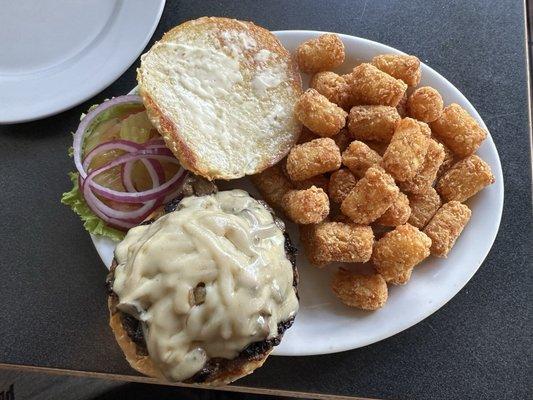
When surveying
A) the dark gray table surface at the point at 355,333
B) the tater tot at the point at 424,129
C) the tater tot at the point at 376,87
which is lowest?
the dark gray table surface at the point at 355,333

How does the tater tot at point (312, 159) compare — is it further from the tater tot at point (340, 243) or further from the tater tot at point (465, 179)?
the tater tot at point (465, 179)

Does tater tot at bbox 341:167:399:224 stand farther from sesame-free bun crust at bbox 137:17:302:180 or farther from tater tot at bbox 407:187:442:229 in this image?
sesame-free bun crust at bbox 137:17:302:180

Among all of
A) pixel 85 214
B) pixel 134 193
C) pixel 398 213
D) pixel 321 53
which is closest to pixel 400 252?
pixel 398 213

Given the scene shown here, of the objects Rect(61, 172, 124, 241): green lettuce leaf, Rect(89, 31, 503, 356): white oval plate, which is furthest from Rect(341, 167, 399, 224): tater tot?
Rect(61, 172, 124, 241): green lettuce leaf

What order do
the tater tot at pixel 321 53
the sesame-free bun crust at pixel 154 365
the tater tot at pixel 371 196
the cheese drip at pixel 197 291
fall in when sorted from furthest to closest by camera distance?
the tater tot at pixel 321 53
the tater tot at pixel 371 196
the sesame-free bun crust at pixel 154 365
the cheese drip at pixel 197 291

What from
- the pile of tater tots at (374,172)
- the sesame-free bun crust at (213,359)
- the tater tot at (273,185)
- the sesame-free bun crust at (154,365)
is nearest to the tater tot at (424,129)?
the pile of tater tots at (374,172)
